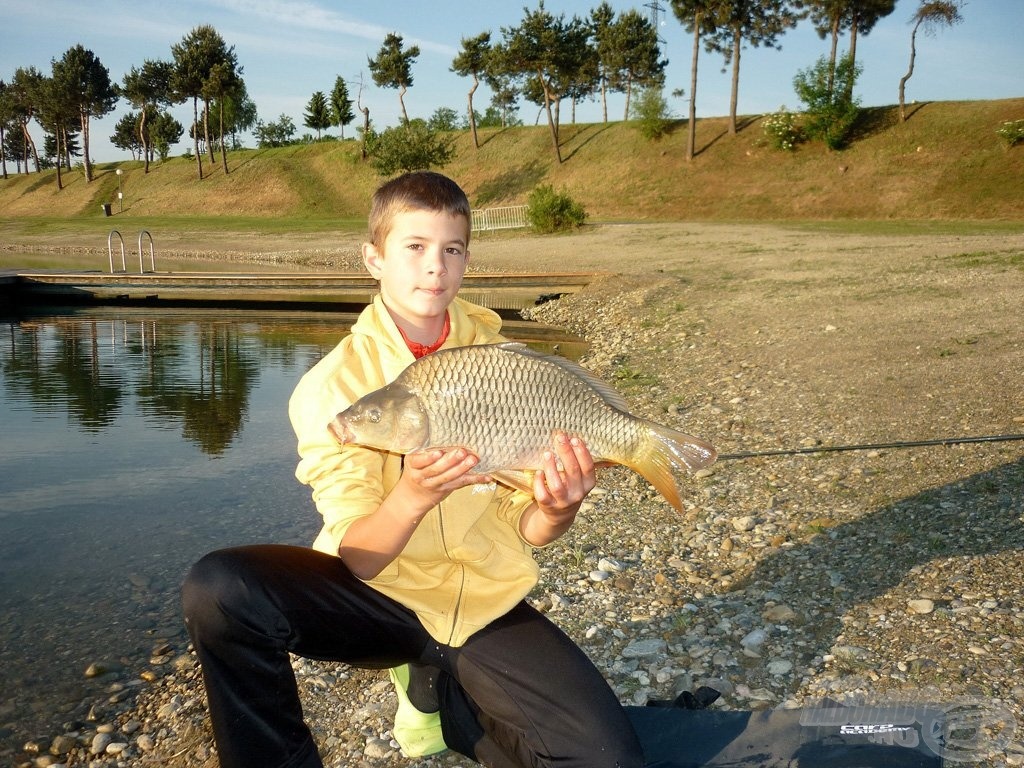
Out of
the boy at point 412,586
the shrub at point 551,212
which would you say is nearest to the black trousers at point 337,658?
the boy at point 412,586

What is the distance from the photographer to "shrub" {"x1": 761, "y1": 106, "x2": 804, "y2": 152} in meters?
42.9

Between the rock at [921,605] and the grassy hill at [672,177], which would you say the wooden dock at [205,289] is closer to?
the rock at [921,605]

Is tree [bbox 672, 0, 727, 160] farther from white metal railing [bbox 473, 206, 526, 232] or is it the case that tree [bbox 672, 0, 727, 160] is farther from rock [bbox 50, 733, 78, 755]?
rock [bbox 50, 733, 78, 755]

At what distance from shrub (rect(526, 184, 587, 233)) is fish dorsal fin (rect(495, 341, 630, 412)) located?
27360mm

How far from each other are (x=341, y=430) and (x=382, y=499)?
15.3 inches

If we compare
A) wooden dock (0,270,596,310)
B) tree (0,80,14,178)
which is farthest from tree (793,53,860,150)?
tree (0,80,14,178)

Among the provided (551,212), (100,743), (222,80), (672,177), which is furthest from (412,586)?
(222,80)

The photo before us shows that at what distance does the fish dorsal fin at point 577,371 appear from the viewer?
224 cm

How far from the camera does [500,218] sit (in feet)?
116

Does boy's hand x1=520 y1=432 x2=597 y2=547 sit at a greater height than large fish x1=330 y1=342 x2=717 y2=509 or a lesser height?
lesser

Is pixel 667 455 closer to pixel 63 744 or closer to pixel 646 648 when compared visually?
pixel 646 648

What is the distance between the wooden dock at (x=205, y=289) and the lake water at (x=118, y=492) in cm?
479

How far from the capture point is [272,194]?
2282 inches

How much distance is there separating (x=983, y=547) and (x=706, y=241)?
21.1 meters
